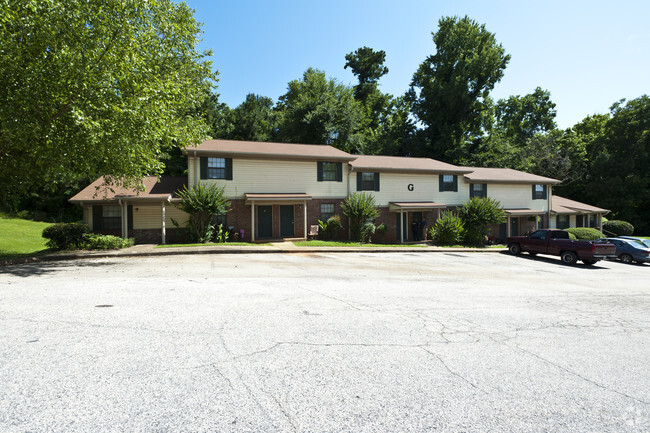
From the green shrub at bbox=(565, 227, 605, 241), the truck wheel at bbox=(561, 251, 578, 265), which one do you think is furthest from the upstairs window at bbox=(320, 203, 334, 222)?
the green shrub at bbox=(565, 227, 605, 241)

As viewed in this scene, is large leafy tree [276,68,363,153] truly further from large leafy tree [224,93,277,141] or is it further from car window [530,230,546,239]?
car window [530,230,546,239]

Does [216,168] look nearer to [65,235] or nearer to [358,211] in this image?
[65,235]

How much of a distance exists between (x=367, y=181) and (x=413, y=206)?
3.78 meters

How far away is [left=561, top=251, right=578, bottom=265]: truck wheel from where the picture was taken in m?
17.9

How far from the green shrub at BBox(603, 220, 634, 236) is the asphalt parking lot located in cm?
3468

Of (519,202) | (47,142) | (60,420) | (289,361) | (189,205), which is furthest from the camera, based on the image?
(519,202)

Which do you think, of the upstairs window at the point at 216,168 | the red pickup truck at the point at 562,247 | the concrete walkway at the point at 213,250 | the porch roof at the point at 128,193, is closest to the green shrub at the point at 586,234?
the red pickup truck at the point at 562,247

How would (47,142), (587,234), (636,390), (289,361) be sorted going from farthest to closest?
(587,234) < (47,142) < (289,361) < (636,390)

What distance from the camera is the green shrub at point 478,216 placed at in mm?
24188

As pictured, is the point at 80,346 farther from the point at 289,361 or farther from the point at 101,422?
the point at 289,361

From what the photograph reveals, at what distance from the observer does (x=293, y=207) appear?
877 inches

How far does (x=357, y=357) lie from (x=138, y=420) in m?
2.37

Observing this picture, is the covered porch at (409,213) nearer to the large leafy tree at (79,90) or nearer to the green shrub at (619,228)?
the large leafy tree at (79,90)

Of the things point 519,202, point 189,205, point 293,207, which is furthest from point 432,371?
point 519,202
